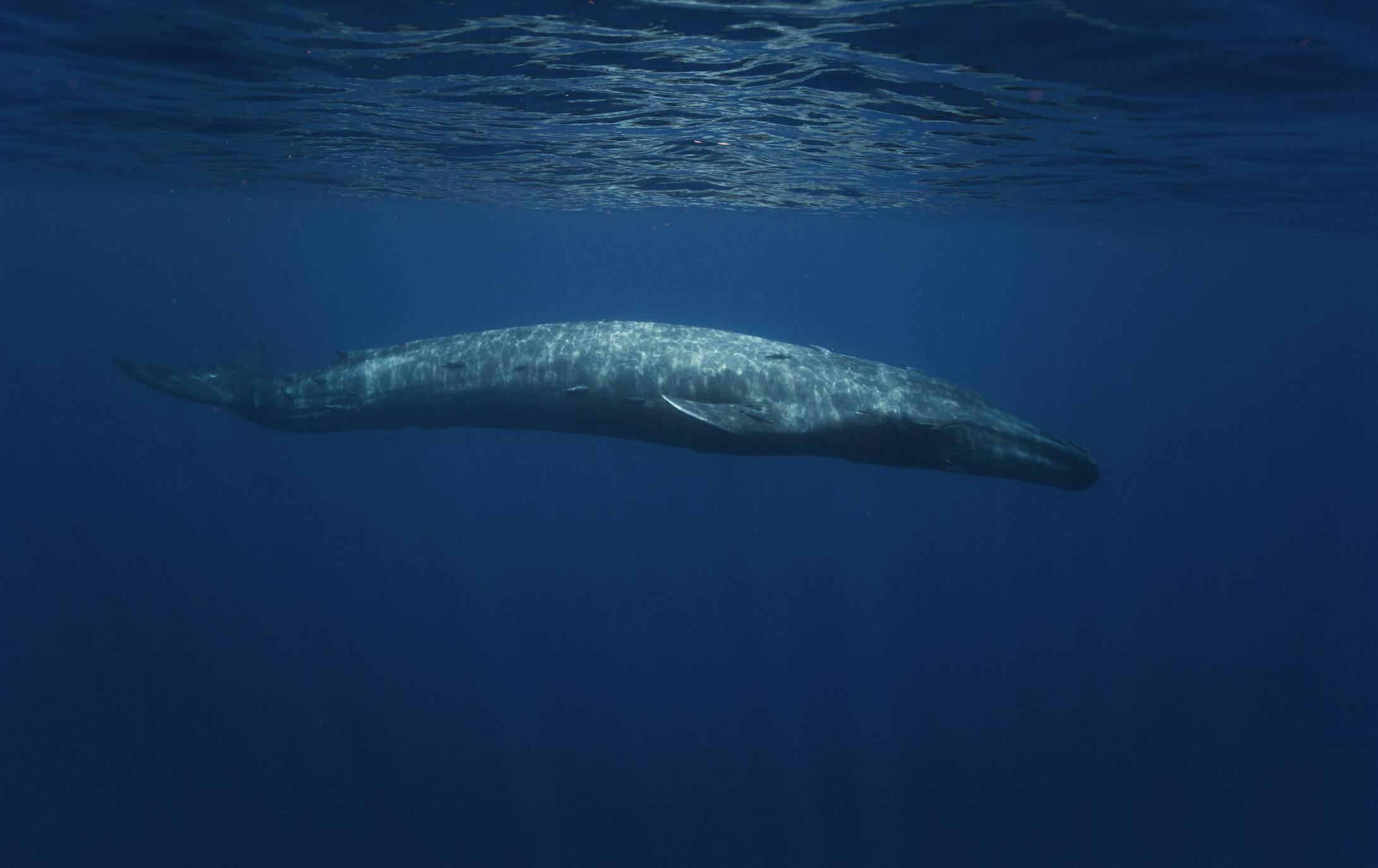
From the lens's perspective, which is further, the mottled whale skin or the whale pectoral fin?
the mottled whale skin

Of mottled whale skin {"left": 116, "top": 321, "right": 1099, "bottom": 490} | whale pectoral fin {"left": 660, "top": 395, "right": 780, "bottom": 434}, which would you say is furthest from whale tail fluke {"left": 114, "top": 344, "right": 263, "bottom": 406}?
whale pectoral fin {"left": 660, "top": 395, "right": 780, "bottom": 434}

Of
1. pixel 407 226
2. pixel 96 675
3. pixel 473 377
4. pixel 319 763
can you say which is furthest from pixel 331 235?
pixel 473 377

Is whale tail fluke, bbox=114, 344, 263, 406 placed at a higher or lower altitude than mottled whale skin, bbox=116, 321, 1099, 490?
lower

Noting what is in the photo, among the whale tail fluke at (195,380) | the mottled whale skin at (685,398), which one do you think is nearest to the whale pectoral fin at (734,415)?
the mottled whale skin at (685,398)

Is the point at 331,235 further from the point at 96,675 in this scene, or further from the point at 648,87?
the point at 648,87

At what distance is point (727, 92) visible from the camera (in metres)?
12.2

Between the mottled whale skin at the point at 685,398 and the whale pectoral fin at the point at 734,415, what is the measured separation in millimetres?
20

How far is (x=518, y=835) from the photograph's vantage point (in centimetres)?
1602

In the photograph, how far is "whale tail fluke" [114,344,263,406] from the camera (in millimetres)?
12516

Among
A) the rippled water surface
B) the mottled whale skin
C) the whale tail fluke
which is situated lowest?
the whale tail fluke

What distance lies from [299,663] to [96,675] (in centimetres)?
526

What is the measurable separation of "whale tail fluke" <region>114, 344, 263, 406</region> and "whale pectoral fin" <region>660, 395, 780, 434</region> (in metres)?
8.90

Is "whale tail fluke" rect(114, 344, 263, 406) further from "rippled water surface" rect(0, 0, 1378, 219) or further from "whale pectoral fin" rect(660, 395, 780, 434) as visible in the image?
"whale pectoral fin" rect(660, 395, 780, 434)

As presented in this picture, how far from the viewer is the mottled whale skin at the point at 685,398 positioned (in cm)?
921
